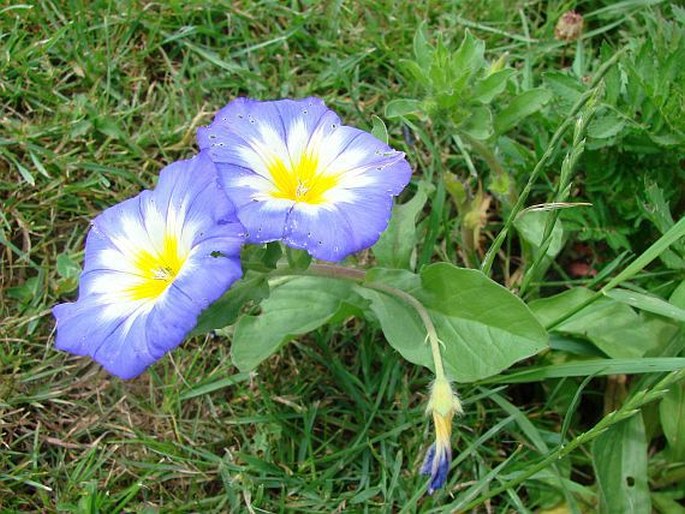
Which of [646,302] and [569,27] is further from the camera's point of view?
[569,27]

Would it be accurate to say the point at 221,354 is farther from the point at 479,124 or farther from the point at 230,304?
the point at 479,124

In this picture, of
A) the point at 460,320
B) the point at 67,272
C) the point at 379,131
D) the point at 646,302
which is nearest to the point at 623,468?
the point at 646,302

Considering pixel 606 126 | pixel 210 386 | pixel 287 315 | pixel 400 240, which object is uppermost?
pixel 606 126

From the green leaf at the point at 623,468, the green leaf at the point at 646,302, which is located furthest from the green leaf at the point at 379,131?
the green leaf at the point at 623,468

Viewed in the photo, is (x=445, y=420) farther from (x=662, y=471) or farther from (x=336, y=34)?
(x=336, y=34)

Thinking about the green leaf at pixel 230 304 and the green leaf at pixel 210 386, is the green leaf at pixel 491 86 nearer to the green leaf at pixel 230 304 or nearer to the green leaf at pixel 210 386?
the green leaf at pixel 230 304
